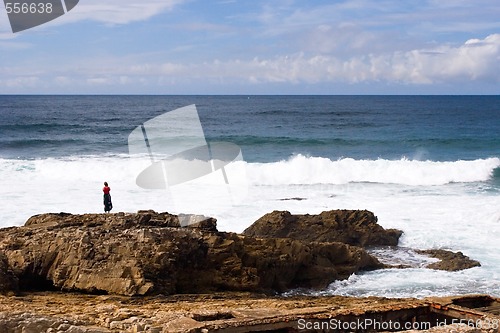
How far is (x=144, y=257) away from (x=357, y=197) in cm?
1513

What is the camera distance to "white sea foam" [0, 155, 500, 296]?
1441cm

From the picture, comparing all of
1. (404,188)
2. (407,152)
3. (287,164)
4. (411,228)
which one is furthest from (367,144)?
(411,228)

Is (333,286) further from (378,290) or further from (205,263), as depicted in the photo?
(205,263)

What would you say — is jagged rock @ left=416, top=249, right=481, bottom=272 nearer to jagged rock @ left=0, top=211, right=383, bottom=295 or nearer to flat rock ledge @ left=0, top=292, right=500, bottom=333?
jagged rock @ left=0, top=211, right=383, bottom=295

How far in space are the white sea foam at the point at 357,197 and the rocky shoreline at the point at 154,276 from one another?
148cm

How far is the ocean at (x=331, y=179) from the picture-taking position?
1684 centimetres

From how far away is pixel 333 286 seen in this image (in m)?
13.3

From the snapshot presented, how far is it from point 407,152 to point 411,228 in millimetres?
22223

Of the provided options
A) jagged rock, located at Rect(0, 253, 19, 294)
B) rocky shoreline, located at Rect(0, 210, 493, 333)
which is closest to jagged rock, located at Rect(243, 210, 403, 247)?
rocky shoreline, located at Rect(0, 210, 493, 333)

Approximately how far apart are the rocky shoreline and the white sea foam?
1479mm

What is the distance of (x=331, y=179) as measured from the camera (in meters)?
30.2

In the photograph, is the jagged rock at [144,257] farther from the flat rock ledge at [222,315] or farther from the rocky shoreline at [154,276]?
the flat rock ledge at [222,315]

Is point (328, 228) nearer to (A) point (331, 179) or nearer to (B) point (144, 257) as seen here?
(B) point (144, 257)

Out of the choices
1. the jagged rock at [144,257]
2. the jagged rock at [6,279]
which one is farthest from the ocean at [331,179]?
the jagged rock at [6,279]
